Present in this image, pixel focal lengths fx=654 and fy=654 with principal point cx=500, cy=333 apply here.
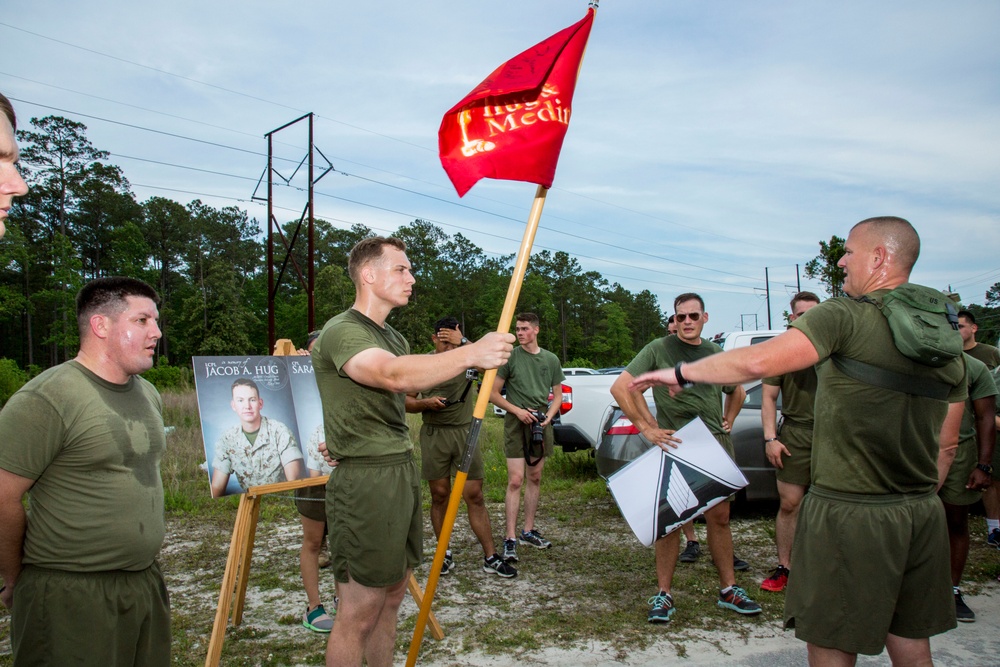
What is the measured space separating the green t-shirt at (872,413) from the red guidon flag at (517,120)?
132 cm

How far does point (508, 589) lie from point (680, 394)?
6.55 ft

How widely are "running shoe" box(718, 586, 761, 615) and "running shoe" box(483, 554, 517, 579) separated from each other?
1.63 m

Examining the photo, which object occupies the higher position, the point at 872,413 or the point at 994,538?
the point at 872,413

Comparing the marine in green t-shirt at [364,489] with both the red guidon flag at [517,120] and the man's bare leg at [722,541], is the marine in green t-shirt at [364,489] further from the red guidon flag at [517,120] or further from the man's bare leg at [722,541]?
the man's bare leg at [722,541]

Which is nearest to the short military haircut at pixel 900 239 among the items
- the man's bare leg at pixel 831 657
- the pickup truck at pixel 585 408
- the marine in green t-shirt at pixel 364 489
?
the man's bare leg at pixel 831 657

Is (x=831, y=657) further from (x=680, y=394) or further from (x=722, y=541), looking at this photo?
(x=680, y=394)

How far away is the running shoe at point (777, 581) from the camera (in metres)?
4.86

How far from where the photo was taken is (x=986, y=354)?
5.98 m

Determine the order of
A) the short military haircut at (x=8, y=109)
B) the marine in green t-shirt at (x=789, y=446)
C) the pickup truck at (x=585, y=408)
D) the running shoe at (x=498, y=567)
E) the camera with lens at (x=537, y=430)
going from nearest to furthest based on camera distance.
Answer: the short military haircut at (x=8, y=109) < the marine in green t-shirt at (x=789, y=446) < the running shoe at (x=498, y=567) < the camera with lens at (x=537, y=430) < the pickup truck at (x=585, y=408)

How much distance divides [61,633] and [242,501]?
A: 2.04m

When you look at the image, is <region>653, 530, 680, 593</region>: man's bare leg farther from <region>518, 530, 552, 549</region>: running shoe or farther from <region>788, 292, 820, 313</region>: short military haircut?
<region>788, 292, 820, 313</region>: short military haircut

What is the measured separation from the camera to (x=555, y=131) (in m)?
2.97

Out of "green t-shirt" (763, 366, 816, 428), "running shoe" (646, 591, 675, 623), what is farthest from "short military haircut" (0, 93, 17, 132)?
"green t-shirt" (763, 366, 816, 428)

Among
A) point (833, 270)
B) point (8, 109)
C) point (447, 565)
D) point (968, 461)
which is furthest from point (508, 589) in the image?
point (833, 270)
